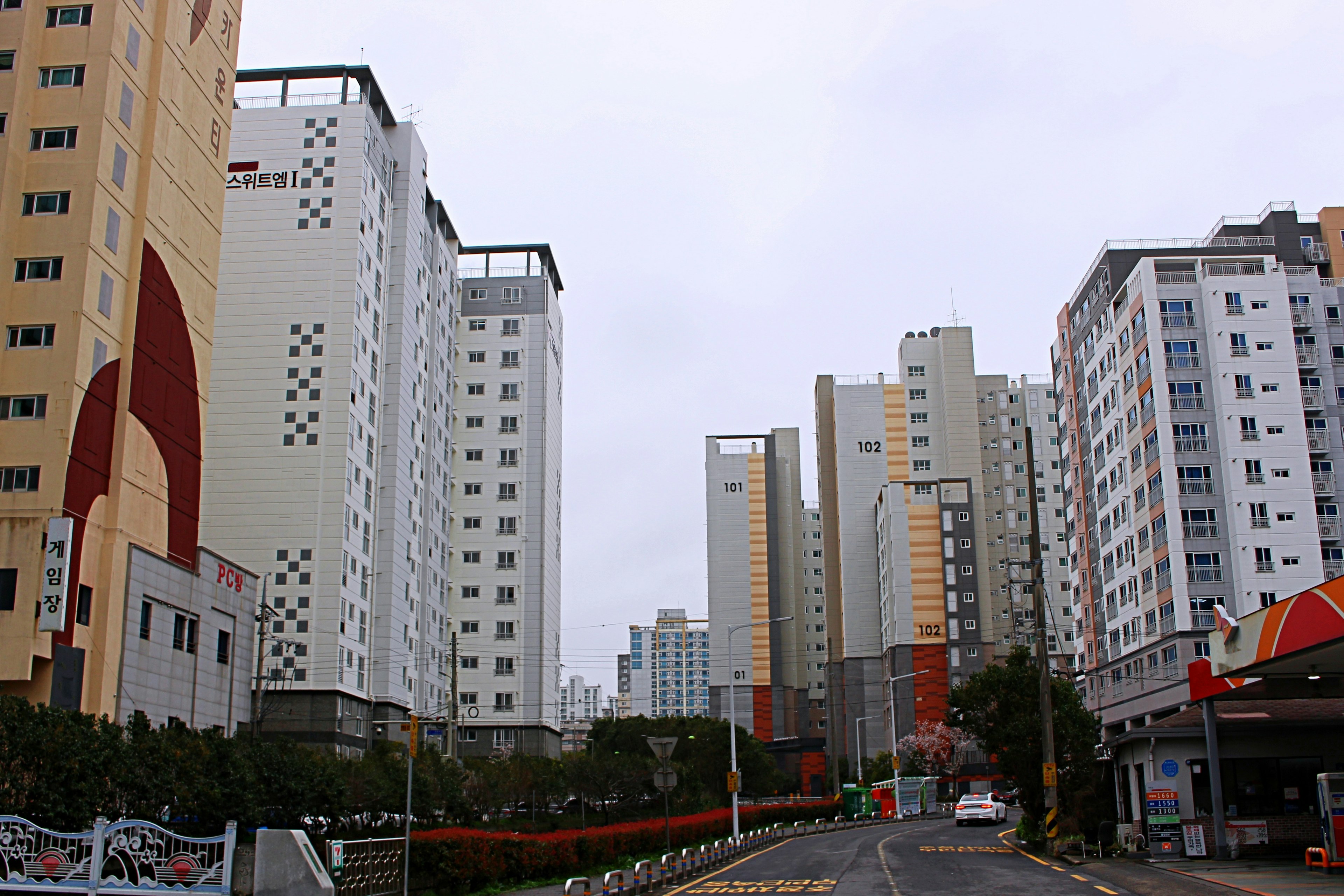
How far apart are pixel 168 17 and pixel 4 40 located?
6365mm

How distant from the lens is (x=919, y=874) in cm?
3033

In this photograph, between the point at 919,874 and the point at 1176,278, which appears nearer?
the point at 919,874

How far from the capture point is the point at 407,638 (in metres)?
85.9

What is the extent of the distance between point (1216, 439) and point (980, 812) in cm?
2527

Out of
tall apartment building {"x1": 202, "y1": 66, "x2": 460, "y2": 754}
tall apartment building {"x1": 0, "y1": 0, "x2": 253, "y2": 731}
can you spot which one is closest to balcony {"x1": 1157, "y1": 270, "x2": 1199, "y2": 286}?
tall apartment building {"x1": 202, "y1": 66, "x2": 460, "y2": 754}

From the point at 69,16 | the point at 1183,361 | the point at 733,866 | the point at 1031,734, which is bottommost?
the point at 733,866

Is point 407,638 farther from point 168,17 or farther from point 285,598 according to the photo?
point 168,17

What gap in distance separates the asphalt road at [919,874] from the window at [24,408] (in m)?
28.0

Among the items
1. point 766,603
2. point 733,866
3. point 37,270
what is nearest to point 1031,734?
point 733,866

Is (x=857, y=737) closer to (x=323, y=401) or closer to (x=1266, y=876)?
(x=323, y=401)

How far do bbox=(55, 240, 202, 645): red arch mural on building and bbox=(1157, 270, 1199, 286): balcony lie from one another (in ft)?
178

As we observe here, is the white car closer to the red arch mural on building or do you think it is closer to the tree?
the tree

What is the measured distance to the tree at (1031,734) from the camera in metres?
41.3

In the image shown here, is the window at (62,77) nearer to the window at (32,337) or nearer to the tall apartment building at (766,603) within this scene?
the window at (32,337)
